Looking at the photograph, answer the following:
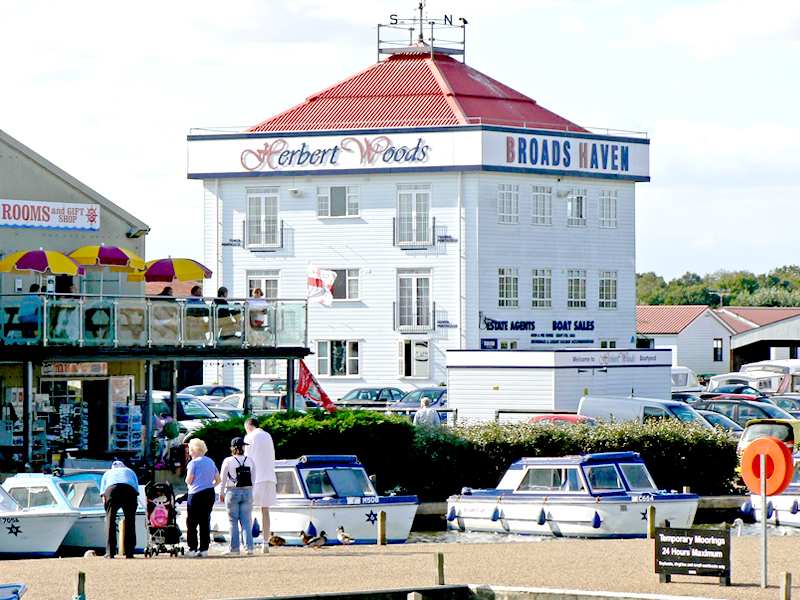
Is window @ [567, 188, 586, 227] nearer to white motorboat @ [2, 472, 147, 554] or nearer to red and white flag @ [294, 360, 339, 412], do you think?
red and white flag @ [294, 360, 339, 412]

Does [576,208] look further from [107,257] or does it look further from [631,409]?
[107,257]

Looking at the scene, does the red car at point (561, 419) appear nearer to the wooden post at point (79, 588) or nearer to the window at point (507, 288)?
the wooden post at point (79, 588)

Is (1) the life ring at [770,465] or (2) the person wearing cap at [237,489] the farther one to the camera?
(2) the person wearing cap at [237,489]

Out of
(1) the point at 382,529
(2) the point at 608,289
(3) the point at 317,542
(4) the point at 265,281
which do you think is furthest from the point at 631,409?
(4) the point at 265,281

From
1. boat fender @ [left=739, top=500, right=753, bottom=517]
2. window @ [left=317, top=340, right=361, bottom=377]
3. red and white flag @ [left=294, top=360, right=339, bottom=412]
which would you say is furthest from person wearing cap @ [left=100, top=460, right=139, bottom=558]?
window @ [left=317, top=340, right=361, bottom=377]

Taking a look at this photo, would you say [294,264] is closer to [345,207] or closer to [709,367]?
[345,207]

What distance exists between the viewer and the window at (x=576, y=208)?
53.8 metres

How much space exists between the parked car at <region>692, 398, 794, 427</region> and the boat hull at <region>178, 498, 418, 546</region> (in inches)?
657

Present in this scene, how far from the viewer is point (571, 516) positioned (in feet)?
78.7

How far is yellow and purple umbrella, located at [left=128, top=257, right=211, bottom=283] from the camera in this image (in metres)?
31.1

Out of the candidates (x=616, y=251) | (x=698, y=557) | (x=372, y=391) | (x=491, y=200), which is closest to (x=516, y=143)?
(x=491, y=200)

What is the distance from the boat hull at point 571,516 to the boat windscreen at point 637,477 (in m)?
0.70

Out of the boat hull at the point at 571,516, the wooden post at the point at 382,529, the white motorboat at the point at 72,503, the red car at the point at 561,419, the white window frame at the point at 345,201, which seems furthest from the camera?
the white window frame at the point at 345,201

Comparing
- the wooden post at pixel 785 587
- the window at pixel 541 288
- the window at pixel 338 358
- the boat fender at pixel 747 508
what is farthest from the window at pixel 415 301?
the wooden post at pixel 785 587
